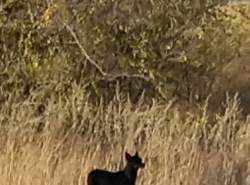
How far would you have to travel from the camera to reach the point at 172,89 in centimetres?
864

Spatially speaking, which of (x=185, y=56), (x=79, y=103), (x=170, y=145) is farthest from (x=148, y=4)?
(x=170, y=145)

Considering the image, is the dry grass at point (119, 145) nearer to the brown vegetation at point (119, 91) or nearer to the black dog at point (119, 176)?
the brown vegetation at point (119, 91)

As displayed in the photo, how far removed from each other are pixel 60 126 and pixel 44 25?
1.43 metres

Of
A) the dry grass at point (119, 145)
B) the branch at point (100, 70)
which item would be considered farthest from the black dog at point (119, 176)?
the branch at point (100, 70)

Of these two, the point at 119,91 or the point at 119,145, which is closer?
the point at 119,145

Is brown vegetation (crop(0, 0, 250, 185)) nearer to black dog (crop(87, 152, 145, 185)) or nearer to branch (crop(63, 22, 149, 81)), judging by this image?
branch (crop(63, 22, 149, 81))

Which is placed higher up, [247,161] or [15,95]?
[15,95]

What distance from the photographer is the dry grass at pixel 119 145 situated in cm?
659

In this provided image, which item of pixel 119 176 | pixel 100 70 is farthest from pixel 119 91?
pixel 119 176

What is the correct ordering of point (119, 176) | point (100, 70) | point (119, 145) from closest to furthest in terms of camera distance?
1. point (119, 176)
2. point (119, 145)
3. point (100, 70)

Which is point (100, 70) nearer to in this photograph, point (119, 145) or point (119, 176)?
point (119, 145)

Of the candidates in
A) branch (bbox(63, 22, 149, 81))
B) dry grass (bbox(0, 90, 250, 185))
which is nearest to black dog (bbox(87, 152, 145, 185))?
dry grass (bbox(0, 90, 250, 185))

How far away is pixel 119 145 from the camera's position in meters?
7.08

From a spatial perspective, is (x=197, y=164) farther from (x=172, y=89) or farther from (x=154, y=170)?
(x=172, y=89)
